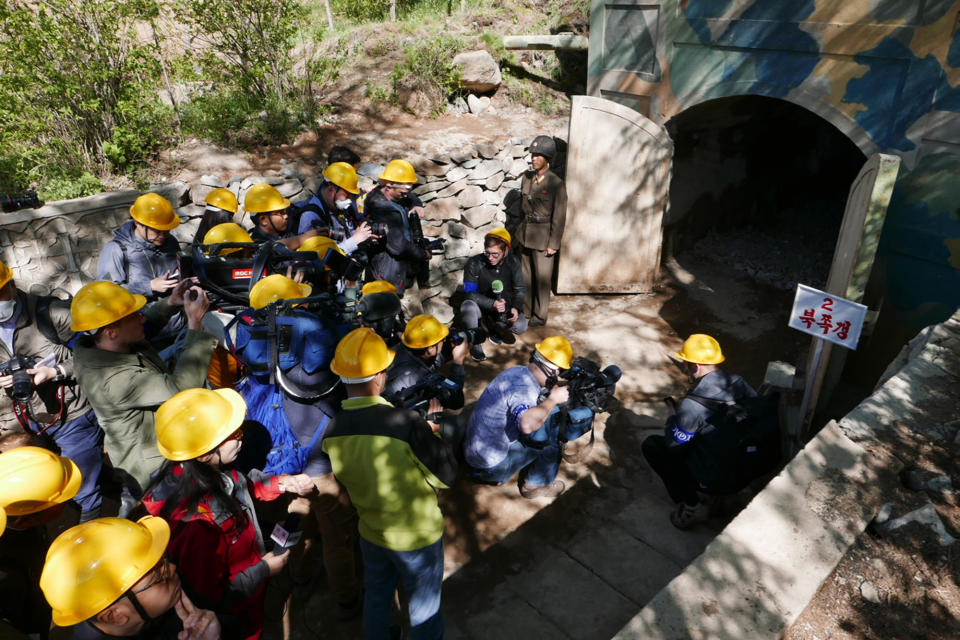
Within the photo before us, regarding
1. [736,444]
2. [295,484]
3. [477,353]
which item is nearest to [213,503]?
[295,484]

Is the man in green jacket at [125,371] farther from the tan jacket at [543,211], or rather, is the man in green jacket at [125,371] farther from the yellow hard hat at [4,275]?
the tan jacket at [543,211]

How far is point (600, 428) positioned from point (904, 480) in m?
2.20

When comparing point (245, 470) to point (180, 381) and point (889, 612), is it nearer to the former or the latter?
point (180, 381)

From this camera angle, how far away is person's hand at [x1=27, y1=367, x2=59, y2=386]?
10.3 feet

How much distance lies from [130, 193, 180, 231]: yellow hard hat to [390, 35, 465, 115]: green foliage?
12.9 feet

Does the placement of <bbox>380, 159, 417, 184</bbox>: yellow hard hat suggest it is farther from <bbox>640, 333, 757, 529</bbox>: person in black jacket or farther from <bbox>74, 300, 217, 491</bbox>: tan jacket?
<bbox>640, 333, 757, 529</bbox>: person in black jacket

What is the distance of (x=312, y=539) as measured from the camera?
362 centimetres

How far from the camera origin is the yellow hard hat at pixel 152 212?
155 inches

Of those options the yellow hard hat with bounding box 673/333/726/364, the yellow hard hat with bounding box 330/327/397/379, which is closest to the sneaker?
the yellow hard hat with bounding box 673/333/726/364

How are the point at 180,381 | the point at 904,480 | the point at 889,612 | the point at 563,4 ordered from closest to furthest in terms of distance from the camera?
1. the point at 889,612
2. the point at 904,480
3. the point at 180,381
4. the point at 563,4

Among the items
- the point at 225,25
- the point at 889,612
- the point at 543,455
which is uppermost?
the point at 225,25

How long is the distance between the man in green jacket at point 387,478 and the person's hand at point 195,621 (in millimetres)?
711

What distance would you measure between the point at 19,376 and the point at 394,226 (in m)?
2.65

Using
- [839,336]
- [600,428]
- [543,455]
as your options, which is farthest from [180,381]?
[839,336]
